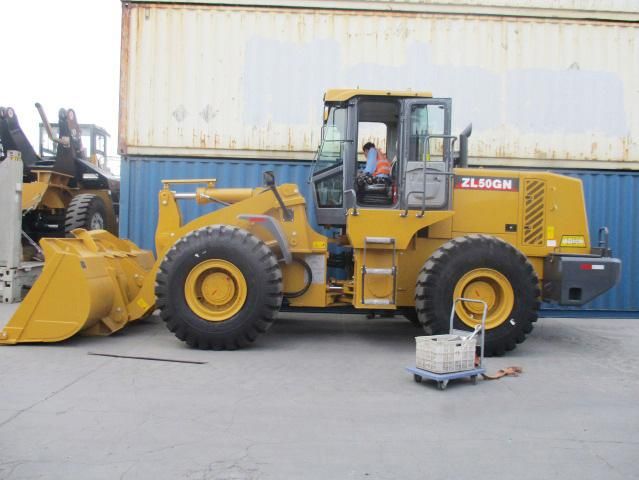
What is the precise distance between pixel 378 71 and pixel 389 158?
3063 mm

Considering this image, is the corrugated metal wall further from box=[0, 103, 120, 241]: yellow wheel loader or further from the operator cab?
the operator cab

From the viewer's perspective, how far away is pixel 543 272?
748 centimetres

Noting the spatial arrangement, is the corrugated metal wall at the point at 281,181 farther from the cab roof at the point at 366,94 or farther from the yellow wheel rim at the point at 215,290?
the yellow wheel rim at the point at 215,290

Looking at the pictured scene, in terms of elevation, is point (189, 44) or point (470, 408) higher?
point (189, 44)

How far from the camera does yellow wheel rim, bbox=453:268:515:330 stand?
679cm

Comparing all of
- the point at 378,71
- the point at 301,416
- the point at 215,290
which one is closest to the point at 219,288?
the point at 215,290

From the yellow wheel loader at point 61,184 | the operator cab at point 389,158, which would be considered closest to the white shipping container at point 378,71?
the yellow wheel loader at point 61,184

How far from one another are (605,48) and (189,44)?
715 centimetres

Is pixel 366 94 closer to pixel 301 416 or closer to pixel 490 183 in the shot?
pixel 490 183

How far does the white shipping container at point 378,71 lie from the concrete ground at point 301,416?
14.0ft

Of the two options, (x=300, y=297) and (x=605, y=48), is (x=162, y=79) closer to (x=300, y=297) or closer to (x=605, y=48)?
(x=300, y=297)

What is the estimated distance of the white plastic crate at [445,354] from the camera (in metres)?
5.42

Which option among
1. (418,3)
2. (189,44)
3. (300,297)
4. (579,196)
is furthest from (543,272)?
(189,44)

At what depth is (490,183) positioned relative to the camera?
24.3 ft
